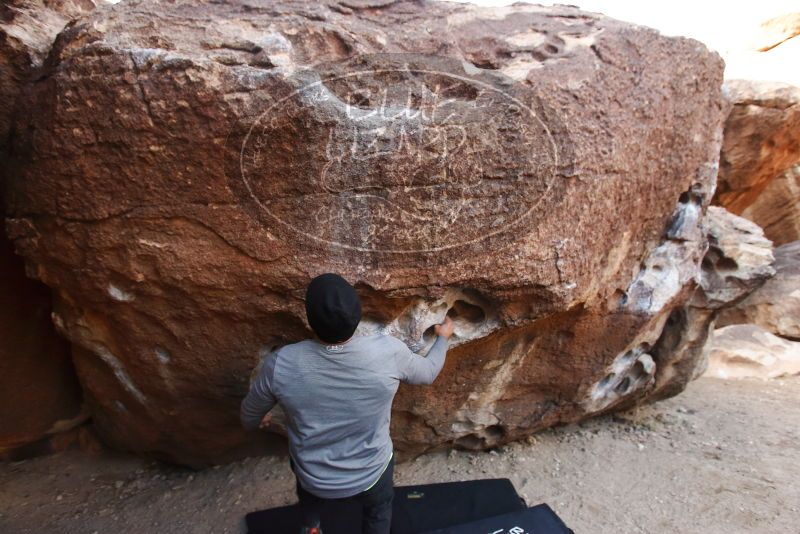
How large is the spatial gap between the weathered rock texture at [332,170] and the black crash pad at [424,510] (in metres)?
0.51

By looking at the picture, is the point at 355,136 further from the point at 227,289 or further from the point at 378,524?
the point at 378,524

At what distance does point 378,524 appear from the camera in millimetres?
1729

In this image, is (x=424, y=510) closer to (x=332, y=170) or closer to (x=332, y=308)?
(x=332, y=308)

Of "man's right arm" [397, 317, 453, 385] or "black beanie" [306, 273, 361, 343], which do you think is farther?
"man's right arm" [397, 317, 453, 385]

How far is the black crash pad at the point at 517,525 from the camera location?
6.83ft

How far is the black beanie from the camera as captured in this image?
4.53 feet

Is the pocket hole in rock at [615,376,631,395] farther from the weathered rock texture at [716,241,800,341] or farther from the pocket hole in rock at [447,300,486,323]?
the weathered rock texture at [716,241,800,341]

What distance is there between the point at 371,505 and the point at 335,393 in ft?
1.46

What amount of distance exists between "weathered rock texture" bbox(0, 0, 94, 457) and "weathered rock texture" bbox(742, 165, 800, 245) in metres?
6.06

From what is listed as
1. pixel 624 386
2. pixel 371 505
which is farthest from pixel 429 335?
pixel 624 386

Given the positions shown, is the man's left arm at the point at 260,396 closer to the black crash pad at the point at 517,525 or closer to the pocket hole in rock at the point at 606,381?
the black crash pad at the point at 517,525

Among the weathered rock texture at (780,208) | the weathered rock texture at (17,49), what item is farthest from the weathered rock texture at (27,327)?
the weathered rock texture at (780,208)

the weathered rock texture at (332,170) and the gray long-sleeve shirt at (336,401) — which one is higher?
the weathered rock texture at (332,170)

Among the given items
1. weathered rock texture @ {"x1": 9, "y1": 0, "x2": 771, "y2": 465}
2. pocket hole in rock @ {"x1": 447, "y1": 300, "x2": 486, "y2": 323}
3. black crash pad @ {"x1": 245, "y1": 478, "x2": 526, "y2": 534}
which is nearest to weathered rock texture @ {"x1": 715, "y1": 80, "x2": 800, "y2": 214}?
weathered rock texture @ {"x1": 9, "y1": 0, "x2": 771, "y2": 465}
